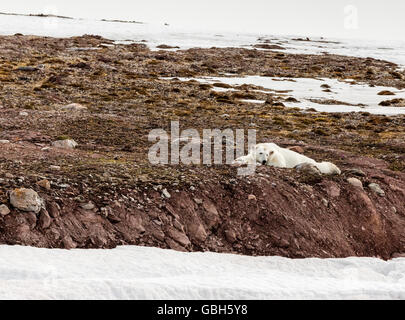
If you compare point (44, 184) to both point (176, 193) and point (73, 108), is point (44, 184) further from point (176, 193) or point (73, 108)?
point (73, 108)

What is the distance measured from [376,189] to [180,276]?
6.88m

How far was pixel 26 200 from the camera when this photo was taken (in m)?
9.44

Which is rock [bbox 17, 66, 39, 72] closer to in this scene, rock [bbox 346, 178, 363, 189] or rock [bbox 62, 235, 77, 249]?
rock [bbox 346, 178, 363, 189]

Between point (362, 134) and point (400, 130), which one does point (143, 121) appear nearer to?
point (362, 134)

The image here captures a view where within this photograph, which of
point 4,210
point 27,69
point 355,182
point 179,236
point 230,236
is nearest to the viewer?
point 4,210

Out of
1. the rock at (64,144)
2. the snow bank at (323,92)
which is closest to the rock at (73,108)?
the rock at (64,144)

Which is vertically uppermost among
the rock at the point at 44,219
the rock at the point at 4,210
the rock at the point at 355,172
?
the rock at the point at 4,210

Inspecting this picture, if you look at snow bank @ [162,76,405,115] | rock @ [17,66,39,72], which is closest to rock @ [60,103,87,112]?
snow bank @ [162,76,405,115]

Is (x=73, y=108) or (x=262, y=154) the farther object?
(x=73, y=108)

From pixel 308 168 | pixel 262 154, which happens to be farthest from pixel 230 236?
pixel 262 154

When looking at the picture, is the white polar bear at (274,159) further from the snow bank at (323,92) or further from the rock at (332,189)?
the snow bank at (323,92)

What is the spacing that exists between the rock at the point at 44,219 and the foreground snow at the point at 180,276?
0.65 meters

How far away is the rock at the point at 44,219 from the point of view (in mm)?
9281

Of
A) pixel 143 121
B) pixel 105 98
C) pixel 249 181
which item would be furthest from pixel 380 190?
pixel 105 98
